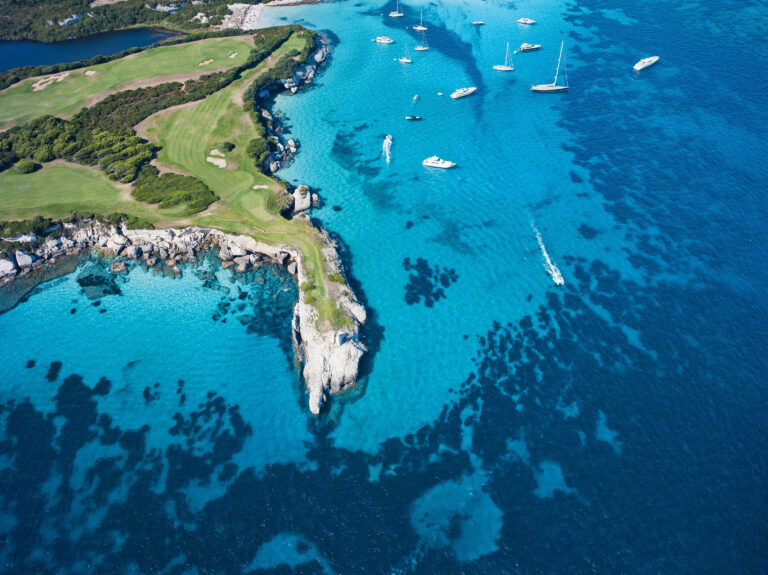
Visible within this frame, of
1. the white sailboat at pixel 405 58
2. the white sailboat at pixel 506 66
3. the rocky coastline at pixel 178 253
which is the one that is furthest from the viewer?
the white sailboat at pixel 405 58

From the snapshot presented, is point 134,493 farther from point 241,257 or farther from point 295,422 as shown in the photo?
point 241,257

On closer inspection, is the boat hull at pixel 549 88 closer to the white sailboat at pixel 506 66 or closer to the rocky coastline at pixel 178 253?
the white sailboat at pixel 506 66

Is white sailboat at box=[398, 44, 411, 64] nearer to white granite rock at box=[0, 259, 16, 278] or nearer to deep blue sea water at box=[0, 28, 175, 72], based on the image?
deep blue sea water at box=[0, 28, 175, 72]

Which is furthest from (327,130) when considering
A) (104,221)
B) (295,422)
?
(295,422)

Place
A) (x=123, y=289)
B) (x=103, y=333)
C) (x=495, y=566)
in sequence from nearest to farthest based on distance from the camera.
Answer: (x=495, y=566) → (x=103, y=333) → (x=123, y=289)

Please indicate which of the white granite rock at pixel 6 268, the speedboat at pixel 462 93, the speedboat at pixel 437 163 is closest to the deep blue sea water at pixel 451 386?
the speedboat at pixel 437 163

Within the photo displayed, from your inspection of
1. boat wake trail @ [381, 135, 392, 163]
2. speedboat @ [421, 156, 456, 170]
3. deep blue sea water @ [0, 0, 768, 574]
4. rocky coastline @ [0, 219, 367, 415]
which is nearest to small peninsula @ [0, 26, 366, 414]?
rocky coastline @ [0, 219, 367, 415]
